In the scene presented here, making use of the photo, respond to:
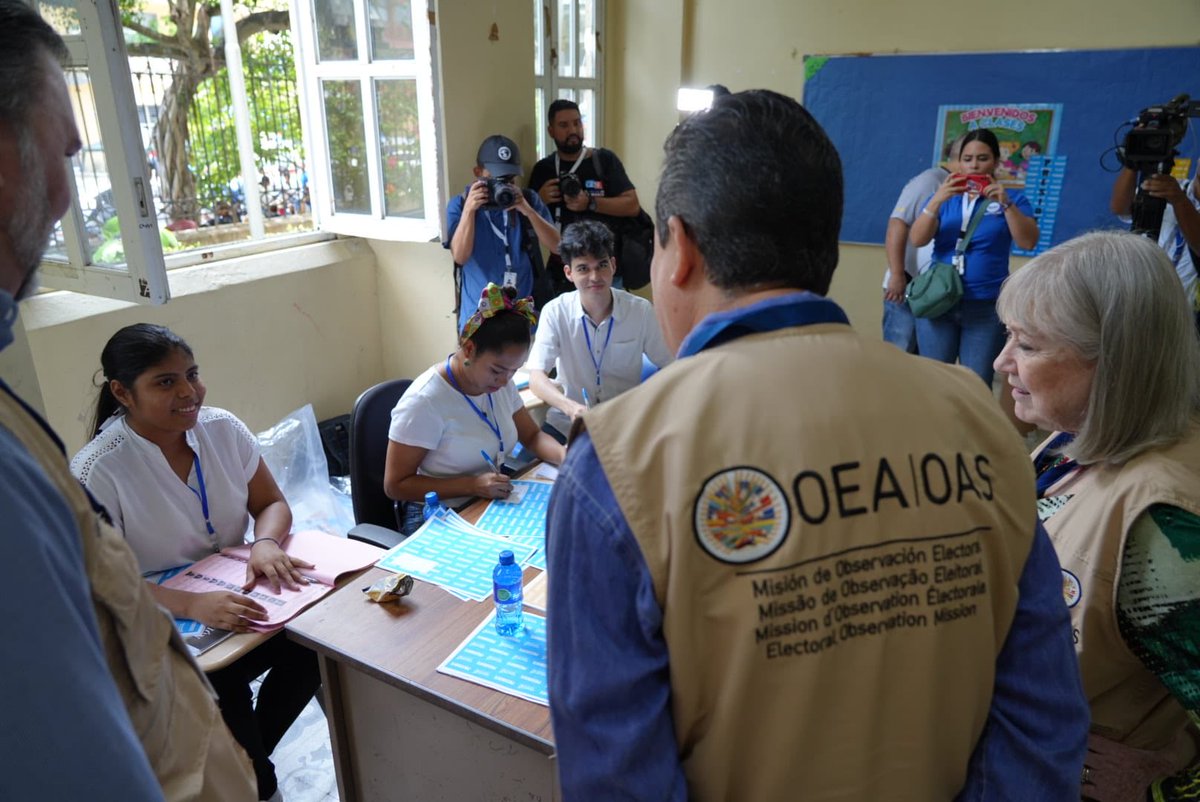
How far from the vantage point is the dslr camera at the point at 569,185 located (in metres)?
3.39

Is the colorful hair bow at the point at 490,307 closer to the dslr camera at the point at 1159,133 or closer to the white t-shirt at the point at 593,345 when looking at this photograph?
the white t-shirt at the point at 593,345

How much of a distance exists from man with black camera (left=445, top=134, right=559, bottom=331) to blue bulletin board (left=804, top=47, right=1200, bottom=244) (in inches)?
76.3

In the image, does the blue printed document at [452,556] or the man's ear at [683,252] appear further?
the blue printed document at [452,556]

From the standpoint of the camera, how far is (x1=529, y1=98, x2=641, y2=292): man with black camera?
3.44m

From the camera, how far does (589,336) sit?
276 centimetres

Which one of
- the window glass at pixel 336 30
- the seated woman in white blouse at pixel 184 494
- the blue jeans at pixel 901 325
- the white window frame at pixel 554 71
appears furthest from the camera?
the white window frame at pixel 554 71

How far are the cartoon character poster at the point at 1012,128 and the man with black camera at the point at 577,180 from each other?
6.61ft

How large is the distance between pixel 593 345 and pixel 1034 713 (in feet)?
7.04

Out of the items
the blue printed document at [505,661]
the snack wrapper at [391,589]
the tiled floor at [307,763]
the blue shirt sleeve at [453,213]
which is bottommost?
the tiled floor at [307,763]

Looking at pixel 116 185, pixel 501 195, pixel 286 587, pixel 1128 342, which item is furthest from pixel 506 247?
pixel 1128 342

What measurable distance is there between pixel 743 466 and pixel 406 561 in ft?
3.97

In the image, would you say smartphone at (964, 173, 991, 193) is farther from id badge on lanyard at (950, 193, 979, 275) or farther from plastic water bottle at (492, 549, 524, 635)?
plastic water bottle at (492, 549, 524, 635)

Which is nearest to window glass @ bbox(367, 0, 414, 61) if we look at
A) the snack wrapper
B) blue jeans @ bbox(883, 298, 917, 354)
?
the snack wrapper

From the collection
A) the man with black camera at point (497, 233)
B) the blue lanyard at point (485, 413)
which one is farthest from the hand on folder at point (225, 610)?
the man with black camera at point (497, 233)
